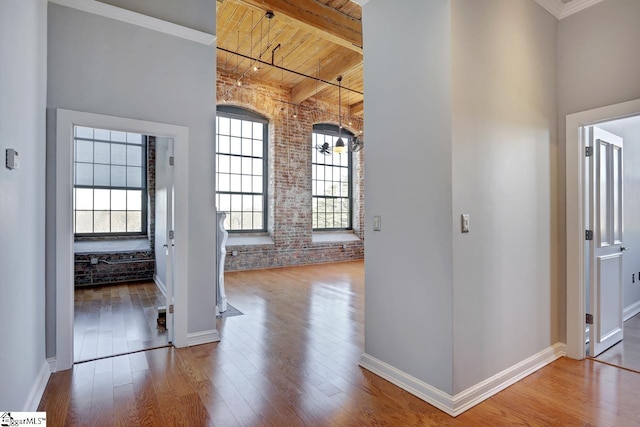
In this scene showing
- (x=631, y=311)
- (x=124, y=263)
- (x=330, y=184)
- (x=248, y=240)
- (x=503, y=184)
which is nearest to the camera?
(x=503, y=184)

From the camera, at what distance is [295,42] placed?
5812 mm

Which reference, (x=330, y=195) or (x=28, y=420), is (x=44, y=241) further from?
(x=330, y=195)

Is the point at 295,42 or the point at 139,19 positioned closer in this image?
the point at 139,19

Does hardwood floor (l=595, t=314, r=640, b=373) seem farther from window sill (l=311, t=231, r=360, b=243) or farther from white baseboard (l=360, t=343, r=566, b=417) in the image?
window sill (l=311, t=231, r=360, b=243)

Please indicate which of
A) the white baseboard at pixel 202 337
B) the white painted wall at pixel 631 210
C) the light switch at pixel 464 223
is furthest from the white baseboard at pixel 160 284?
the white painted wall at pixel 631 210

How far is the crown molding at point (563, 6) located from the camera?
2.89 m

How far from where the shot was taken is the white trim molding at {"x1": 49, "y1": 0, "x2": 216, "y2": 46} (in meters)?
2.83

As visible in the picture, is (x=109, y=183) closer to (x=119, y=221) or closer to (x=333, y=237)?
(x=119, y=221)

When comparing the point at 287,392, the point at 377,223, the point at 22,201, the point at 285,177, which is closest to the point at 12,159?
the point at 22,201

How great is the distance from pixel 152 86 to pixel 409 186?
2565 millimetres

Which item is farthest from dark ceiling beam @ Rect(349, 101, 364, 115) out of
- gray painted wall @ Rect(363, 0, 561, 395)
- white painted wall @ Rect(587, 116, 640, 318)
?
gray painted wall @ Rect(363, 0, 561, 395)

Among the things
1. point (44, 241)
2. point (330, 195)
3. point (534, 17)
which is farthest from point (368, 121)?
point (330, 195)

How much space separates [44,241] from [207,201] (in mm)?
1339

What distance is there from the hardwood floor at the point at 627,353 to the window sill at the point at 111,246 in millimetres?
7017
